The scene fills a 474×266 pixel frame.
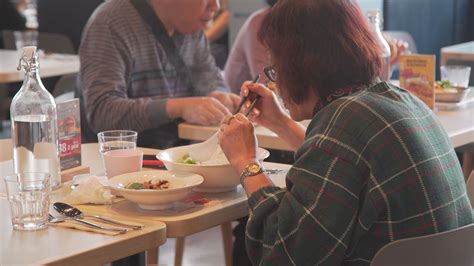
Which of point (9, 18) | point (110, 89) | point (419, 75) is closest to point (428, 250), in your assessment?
point (419, 75)

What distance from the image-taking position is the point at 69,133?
7.13 feet

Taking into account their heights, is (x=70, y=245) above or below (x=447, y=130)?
above

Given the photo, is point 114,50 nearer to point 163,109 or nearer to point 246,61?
point 163,109

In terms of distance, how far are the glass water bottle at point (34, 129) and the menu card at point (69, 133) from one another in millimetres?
62

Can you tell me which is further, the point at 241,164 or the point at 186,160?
the point at 186,160

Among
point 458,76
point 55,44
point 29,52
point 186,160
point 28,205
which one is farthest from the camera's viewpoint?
point 55,44

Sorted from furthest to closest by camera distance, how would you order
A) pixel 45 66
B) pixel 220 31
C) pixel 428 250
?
pixel 220 31 → pixel 45 66 → pixel 428 250

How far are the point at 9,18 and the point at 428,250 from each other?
6.65m

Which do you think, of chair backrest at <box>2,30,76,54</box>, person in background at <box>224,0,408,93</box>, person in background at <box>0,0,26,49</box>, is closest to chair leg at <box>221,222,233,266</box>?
person in background at <box>224,0,408,93</box>

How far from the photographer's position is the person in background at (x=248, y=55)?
150 inches

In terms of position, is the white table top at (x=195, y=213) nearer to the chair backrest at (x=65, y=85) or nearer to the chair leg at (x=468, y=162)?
the chair leg at (x=468, y=162)

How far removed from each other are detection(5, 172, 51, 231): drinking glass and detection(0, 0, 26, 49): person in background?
19.9ft

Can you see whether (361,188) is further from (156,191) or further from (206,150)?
(206,150)

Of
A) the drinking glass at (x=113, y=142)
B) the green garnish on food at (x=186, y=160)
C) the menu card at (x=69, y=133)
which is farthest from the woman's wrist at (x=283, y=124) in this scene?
the menu card at (x=69, y=133)
